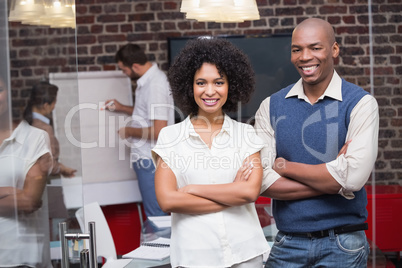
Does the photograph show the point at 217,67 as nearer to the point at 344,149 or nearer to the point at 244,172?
the point at 244,172

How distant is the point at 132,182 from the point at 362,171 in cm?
286

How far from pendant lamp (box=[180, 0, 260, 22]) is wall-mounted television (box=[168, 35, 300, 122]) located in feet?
0.67

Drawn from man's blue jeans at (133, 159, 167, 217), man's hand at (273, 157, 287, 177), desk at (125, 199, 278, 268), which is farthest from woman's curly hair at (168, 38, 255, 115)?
man's blue jeans at (133, 159, 167, 217)

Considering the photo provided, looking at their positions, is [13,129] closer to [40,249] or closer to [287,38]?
[40,249]

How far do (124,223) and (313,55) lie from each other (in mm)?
2963

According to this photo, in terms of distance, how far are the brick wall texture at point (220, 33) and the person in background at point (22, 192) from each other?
5cm

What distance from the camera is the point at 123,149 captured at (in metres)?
4.46

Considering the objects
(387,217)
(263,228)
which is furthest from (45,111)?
(387,217)

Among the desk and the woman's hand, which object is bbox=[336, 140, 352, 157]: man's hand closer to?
the woman's hand

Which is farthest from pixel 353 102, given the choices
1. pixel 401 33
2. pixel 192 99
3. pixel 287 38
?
pixel 287 38

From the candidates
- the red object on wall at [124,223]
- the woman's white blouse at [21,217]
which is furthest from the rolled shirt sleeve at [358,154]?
the red object on wall at [124,223]

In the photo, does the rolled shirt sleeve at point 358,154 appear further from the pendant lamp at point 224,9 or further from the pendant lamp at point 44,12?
the pendant lamp at point 224,9

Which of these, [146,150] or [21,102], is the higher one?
[21,102]

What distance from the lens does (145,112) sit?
4129 millimetres
